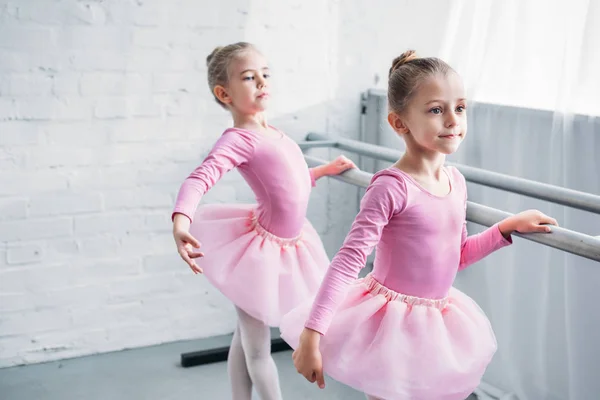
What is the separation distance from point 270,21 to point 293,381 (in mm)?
1204

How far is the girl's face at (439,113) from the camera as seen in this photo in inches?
50.8

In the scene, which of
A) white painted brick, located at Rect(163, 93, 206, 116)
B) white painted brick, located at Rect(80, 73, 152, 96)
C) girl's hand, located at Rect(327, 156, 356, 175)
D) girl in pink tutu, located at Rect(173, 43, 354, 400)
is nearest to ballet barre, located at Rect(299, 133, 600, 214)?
girl's hand, located at Rect(327, 156, 356, 175)

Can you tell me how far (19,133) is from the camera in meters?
2.34

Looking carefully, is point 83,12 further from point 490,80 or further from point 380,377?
point 380,377

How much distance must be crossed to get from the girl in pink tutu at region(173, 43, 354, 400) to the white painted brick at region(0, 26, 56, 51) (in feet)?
2.50

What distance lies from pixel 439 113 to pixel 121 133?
1.42 m

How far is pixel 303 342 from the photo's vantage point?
126cm

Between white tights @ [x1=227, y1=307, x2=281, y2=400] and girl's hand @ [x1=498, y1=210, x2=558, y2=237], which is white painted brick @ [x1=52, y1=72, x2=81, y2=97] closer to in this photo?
white tights @ [x1=227, y1=307, x2=281, y2=400]

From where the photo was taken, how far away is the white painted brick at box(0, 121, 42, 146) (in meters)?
2.32

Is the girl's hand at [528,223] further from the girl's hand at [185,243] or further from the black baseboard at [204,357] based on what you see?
the black baseboard at [204,357]

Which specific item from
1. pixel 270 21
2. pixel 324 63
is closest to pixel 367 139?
pixel 324 63

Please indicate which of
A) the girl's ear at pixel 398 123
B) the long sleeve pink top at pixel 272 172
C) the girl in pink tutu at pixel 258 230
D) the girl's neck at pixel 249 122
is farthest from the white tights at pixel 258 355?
the girl's ear at pixel 398 123

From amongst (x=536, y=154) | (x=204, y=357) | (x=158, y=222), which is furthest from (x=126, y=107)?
(x=536, y=154)

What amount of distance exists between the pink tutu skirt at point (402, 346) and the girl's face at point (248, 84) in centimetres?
57
